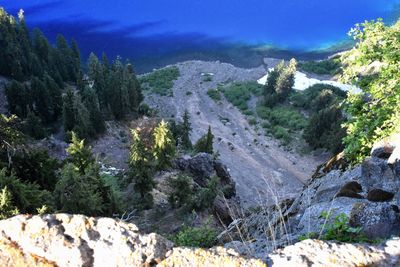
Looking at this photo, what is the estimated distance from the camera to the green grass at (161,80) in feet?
263

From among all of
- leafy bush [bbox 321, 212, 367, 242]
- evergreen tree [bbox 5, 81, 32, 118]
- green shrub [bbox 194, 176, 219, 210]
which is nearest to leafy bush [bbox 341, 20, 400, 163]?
leafy bush [bbox 321, 212, 367, 242]

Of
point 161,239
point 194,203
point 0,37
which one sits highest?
point 0,37

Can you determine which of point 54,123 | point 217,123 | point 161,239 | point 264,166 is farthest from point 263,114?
point 161,239

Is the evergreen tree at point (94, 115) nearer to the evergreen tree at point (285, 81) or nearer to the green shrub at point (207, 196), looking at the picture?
the green shrub at point (207, 196)

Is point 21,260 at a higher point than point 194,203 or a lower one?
higher

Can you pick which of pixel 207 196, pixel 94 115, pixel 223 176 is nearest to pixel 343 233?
pixel 207 196

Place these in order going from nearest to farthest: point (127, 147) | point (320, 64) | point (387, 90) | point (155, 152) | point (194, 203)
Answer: point (387, 90) → point (194, 203) → point (155, 152) → point (127, 147) → point (320, 64)

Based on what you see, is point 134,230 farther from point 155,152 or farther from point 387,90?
point 155,152

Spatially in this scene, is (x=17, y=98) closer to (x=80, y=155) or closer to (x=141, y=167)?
(x=141, y=167)

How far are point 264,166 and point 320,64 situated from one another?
4546 centimetres

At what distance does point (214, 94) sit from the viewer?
76.5m

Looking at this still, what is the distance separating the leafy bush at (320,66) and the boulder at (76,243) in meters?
82.5

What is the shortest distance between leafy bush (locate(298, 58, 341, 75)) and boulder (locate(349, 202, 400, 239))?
79.0 metres

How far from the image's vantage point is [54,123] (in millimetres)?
55500
